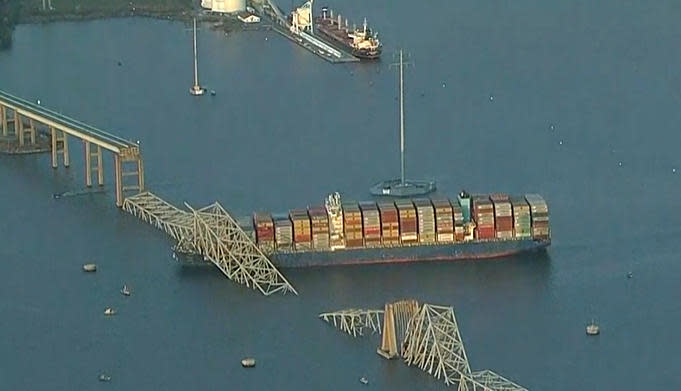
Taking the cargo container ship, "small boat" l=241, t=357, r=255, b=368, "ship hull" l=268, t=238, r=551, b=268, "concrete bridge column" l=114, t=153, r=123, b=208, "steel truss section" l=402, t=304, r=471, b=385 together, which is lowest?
"small boat" l=241, t=357, r=255, b=368

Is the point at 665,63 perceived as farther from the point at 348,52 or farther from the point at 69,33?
the point at 69,33

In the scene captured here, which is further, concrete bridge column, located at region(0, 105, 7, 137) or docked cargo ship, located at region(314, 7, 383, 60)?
docked cargo ship, located at region(314, 7, 383, 60)

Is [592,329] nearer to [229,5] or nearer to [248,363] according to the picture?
[248,363]

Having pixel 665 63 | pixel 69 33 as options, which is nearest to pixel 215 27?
pixel 69 33

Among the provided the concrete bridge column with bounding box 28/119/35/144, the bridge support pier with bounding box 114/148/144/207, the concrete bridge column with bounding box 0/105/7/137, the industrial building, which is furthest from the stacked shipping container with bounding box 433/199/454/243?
the industrial building

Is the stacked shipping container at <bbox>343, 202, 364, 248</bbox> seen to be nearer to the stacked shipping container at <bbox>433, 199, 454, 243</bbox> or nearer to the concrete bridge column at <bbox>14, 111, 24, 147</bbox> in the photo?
the stacked shipping container at <bbox>433, 199, 454, 243</bbox>
